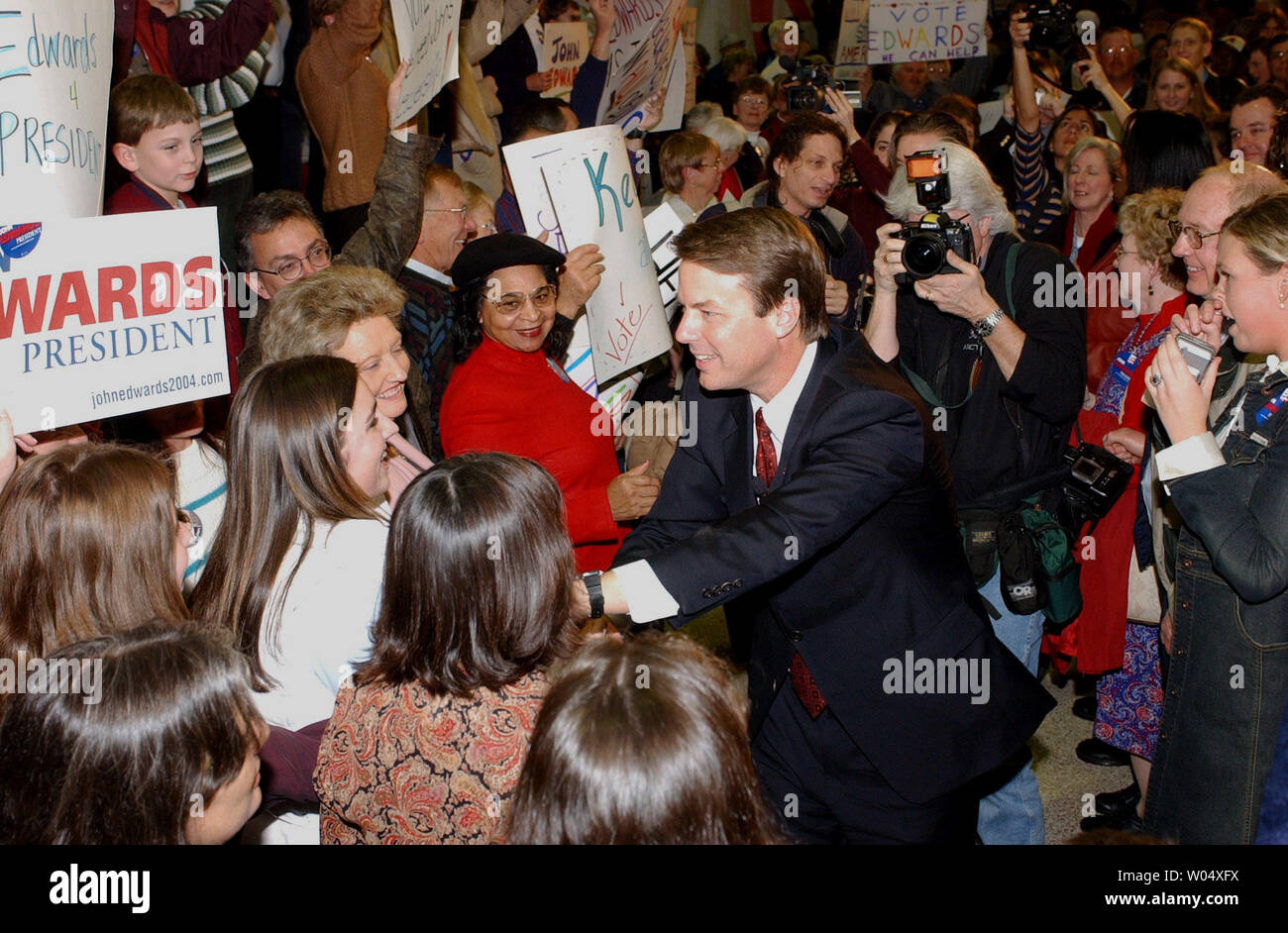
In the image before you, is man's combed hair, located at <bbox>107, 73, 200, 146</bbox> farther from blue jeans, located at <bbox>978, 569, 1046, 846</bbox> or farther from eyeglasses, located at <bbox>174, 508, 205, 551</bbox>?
blue jeans, located at <bbox>978, 569, 1046, 846</bbox>

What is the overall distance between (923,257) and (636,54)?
2.60 metres

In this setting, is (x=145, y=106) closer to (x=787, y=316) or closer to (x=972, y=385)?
(x=787, y=316)

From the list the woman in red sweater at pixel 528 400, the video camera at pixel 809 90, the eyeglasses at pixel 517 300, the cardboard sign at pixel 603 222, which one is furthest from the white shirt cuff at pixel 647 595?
the video camera at pixel 809 90

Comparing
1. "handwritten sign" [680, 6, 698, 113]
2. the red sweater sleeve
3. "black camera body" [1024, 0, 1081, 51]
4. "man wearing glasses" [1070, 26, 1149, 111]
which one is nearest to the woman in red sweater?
the red sweater sleeve

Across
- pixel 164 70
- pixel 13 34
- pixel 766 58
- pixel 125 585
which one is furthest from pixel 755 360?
pixel 766 58

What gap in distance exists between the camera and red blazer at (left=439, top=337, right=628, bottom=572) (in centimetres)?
368

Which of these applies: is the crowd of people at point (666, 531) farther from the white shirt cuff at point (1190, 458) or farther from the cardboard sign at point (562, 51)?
the cardboard sign at point (562, 51)

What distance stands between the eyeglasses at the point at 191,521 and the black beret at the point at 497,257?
3.94ft

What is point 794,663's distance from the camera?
111 inches

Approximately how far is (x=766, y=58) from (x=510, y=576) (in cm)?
1180

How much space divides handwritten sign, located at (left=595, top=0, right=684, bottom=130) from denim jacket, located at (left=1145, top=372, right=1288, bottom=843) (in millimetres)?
3486

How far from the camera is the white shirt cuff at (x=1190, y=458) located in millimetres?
2746

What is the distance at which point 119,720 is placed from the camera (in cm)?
170

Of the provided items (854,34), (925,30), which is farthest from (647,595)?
(854,34)
